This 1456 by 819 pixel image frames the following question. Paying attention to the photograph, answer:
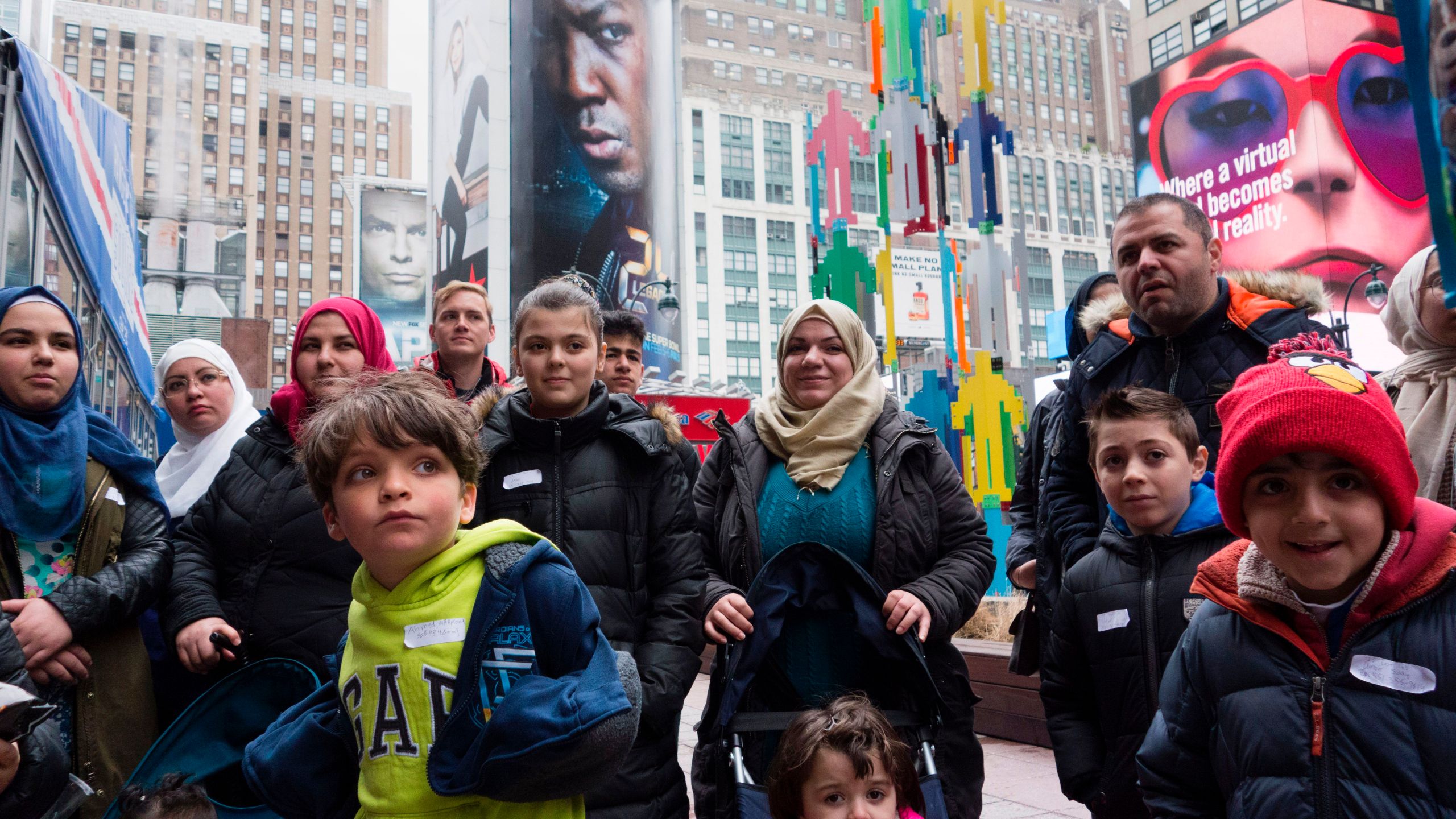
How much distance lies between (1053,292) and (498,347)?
54.5 metres

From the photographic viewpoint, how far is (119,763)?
2.72 meters

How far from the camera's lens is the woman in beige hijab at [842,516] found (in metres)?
2.78

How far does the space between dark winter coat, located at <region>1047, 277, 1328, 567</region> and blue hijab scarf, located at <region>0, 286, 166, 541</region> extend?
9.46ft

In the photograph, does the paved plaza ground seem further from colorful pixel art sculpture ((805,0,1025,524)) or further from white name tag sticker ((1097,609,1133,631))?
colorful pixel art sculpture ((805,0,1025,524))

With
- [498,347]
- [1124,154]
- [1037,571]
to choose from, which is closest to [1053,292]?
[1124,154]

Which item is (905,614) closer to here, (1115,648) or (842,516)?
(842,516)

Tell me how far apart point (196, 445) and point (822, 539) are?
8.04 ft

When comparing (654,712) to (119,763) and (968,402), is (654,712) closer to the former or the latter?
(119,763)

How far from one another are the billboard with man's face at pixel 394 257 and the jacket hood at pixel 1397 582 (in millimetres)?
62846

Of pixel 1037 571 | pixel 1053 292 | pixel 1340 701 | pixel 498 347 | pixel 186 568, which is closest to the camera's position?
pixel 1340 701

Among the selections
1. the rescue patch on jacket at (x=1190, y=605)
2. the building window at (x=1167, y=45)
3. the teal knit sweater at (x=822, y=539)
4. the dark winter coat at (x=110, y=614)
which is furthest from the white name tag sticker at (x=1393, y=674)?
the building window at (x=1167, y=45)

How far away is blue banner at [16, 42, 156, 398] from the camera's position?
18.2 ft

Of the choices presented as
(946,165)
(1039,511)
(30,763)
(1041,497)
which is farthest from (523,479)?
(946,165)

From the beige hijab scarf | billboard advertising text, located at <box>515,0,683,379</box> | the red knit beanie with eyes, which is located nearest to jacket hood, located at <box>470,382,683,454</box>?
the beige hijab scarf
